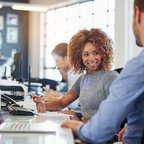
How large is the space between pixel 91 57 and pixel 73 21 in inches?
173

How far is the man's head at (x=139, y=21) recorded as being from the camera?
111 cm

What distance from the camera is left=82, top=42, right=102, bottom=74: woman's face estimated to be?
Result: 7.06 ft

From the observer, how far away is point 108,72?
6.95 feet

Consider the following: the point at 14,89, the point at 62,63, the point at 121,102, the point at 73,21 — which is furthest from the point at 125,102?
the point at 73,21

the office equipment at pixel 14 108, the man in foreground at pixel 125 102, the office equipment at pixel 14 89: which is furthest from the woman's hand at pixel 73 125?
the office equipment at pixel 14 89

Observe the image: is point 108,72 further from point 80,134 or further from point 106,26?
point 106,26

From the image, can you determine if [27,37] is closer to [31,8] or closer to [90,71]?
[31,8]

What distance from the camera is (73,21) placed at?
6449mm

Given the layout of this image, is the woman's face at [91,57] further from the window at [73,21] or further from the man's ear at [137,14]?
the window at [73,21]

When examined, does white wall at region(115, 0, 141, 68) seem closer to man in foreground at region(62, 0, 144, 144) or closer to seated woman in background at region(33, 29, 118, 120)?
seated woman in background at region(33, 29, 118, 120)

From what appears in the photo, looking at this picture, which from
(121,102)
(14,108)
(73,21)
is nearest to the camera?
(121,102)

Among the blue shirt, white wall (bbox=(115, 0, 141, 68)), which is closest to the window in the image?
white wall (bbox=(115, 0, 141, 68))

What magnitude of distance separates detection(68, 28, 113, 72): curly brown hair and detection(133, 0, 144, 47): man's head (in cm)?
102

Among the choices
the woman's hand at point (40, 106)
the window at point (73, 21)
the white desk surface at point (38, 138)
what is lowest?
the woman's hand at point (40, 106)
